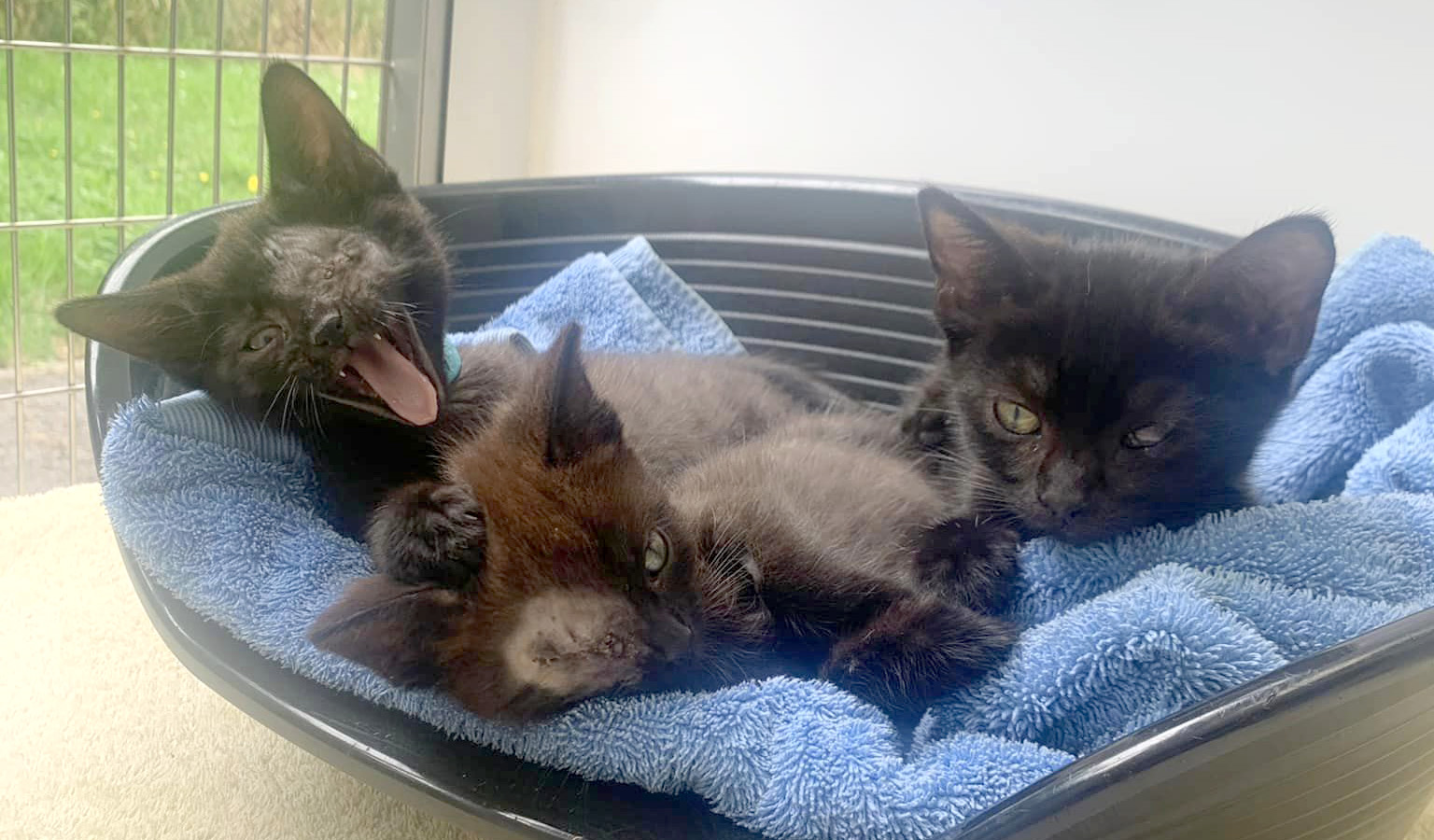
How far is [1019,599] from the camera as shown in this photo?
1.23m

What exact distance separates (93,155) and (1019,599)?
1.72 meters

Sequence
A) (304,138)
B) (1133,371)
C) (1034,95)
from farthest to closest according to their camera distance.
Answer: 1. (1034,95)
2. (304,138)
3. (1133,371)

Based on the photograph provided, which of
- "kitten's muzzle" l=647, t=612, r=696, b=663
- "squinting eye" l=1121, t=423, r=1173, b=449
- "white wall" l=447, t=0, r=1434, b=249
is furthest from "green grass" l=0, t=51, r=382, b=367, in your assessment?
"squinting eye" l=1121, t=423, r=1173, b=449

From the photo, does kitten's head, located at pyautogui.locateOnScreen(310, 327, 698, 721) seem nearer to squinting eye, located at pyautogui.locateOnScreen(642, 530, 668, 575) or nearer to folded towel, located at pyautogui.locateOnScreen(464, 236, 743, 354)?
squinting eye, located at pyautogui.locateOnScreen(642, 530, 668, 575)

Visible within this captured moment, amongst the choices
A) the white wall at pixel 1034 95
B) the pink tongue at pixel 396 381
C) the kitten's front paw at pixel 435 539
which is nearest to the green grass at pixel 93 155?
the white wall at pixel 1034 95

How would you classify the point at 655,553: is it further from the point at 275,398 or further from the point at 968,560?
the point at 275,398

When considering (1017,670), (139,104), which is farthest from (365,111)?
(1017,670)

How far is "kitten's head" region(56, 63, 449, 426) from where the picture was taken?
1.22 metres

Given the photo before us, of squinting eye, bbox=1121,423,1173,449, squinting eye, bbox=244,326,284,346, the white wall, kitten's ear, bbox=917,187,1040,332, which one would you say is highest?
the white wall

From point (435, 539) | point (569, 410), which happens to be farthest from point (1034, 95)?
point (435, 539)

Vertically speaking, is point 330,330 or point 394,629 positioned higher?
point 330,330

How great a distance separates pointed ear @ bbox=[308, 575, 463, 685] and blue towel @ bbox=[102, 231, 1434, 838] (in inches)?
3.7

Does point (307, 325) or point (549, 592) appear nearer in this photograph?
point (549, 592)

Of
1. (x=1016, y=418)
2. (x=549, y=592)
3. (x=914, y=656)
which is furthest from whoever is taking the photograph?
(x=1016, y=418)
